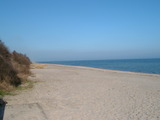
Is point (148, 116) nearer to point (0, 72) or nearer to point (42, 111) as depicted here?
point (42, 111)

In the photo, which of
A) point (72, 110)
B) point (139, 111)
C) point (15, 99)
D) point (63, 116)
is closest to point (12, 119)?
point (63, 116)

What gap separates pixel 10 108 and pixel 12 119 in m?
1.15

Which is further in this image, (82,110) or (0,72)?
(0,72)

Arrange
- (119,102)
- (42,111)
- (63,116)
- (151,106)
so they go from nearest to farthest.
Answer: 1. (63,116)
2. (42,111)
3. (151,106)
4. (119,102)

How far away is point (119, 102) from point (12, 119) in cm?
424

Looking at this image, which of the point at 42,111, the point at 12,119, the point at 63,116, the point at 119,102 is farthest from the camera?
the point at 119,102

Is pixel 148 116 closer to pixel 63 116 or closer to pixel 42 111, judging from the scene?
pixel 63 116

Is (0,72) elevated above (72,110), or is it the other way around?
(0,72)

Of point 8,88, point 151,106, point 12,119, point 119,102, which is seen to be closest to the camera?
point 12,119

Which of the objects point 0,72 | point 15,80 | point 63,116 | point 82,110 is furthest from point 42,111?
point 15,80

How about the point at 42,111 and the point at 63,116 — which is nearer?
the point at 63,116

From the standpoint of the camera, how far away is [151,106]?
21.1 ft

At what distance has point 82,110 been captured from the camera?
232 inches

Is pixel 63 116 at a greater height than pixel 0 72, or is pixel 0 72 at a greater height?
pixel 0 72
